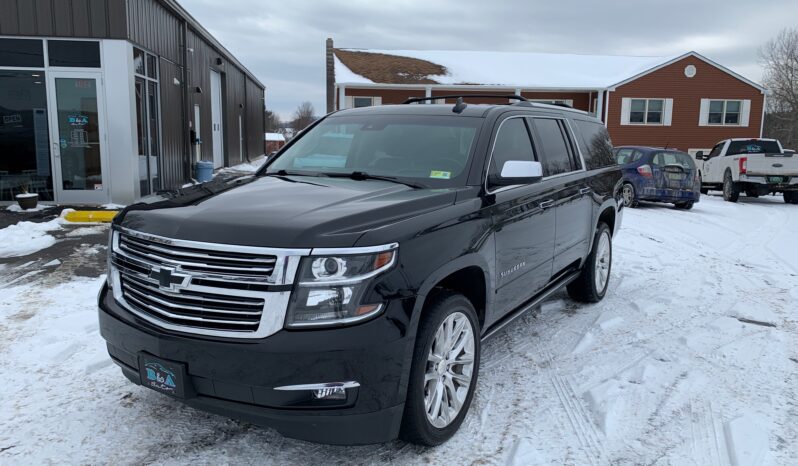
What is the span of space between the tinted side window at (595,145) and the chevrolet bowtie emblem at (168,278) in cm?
418

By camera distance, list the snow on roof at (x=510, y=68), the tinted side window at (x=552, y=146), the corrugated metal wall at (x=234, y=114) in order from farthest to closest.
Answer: the snow on roof at (x=510, y=68) → the corrugated metal wall at (x=234, y=114) → the tinted side window at (x=552, y=146)

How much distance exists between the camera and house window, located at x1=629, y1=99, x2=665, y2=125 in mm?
29312

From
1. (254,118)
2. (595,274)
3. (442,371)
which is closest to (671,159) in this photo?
(595,274)

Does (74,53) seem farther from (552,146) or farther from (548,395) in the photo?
(548,395)

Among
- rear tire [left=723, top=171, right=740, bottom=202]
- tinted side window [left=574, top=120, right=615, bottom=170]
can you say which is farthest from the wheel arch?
rear tire [left=723, top=171, right=740, bottom=202]

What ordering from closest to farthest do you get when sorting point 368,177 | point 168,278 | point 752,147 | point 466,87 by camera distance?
point 168,278 → point 368,177 → point 752,147 → point 466,87

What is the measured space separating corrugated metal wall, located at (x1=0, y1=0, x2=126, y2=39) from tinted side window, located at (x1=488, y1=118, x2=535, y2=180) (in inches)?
396

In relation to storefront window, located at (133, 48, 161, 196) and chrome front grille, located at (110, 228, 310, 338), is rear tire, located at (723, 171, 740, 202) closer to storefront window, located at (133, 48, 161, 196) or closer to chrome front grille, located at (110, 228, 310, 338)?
storefront window, located at (133, 48, 161, 196)

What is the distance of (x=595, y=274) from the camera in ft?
19.5

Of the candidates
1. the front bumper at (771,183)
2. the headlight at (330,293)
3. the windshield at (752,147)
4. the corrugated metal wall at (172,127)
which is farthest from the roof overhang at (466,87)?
the headlight at (330,293)

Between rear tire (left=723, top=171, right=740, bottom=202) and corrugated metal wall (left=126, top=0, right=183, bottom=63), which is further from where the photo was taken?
rear tire (left=723, top=171, right=740, bottom=202)

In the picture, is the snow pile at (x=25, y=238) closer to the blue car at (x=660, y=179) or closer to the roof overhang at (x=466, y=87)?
the blue car at (x=660, y=179)

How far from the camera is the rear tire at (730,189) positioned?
55.8 feet

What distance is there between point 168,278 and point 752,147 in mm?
19451
